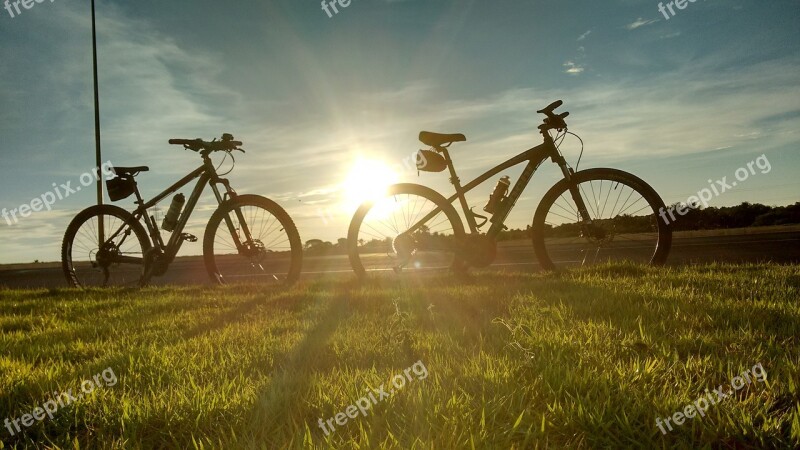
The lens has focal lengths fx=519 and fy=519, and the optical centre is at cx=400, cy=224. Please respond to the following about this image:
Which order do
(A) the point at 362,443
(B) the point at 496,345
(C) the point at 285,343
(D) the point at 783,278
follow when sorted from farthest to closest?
1. (D) the point at 783,278
2. (C) the point at 285,343
3. (B) the point at 496,345
4. (A) the point at 362,443

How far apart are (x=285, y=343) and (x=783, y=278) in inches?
196

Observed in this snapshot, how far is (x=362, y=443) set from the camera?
6.25ft

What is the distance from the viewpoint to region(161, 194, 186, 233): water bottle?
7223 millimetres

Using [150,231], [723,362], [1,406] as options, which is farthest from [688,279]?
[150,231]

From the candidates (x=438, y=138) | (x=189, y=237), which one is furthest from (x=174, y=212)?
(x=438, y=138)

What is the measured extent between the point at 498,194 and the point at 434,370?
4.24 m

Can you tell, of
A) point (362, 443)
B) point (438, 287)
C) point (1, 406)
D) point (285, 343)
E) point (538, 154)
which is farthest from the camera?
point (538, 154)

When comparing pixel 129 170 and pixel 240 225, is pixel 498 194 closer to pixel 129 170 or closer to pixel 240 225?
pixel 240 225

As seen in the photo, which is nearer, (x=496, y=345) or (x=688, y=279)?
(x=496, y=345)

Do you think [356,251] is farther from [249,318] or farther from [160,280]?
[160,280]

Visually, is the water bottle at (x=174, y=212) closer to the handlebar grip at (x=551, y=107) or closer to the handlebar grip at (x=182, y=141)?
the handlebar grip at (x=182, y=141)

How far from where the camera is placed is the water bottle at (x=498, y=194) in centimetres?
662

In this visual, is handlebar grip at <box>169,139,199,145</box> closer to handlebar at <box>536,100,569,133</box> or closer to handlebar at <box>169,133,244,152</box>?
handlebar at <box>169,133,244,152</box>

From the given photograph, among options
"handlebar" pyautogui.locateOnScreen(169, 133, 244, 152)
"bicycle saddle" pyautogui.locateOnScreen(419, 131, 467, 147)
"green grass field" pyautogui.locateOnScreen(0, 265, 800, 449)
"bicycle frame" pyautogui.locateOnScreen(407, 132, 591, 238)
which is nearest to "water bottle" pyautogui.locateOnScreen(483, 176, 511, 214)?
"bicycle frame" pyautogui.locateOnScreen(407, 132, 591, 238)
